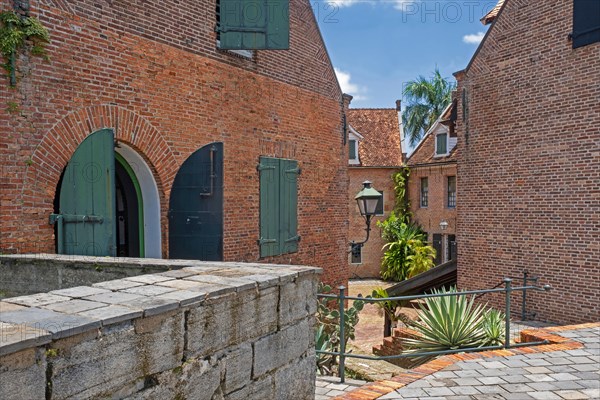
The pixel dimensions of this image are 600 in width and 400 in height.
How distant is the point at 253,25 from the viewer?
808 cm

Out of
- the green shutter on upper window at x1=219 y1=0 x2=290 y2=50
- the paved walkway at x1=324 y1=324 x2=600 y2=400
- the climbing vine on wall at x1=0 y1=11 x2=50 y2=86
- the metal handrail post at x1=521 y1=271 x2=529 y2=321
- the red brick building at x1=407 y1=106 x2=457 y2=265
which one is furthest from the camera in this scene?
the red brick building at x1=407 y1=106 x2=457 y2=265

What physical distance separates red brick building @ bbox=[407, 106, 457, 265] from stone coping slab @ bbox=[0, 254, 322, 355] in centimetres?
1833

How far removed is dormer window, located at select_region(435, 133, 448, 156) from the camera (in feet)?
70.8

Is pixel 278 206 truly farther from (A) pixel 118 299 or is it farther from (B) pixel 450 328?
(A) pixel 118 299

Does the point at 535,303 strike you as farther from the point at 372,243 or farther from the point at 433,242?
the point at 372,243

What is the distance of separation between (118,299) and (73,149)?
379 cm

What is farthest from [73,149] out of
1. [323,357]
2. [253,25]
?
[323,357]

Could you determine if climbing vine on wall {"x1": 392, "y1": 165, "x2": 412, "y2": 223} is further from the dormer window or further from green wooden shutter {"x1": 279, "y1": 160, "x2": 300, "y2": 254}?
green wooden shutter {"x1": 279, "y1": 160, "x2": 300, "y2": 254}

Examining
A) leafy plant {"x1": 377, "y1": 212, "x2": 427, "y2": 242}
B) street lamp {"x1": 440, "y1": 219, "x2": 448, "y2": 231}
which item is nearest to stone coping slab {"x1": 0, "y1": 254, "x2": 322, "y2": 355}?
street lamp {"x1": 440, "y1": 219, "x2": 448, "y2": 231}

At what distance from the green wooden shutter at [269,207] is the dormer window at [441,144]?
14239mm

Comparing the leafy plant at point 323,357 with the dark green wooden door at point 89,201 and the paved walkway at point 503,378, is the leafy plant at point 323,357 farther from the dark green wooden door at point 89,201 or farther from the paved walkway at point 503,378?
the dark green wooden door at point 89,201

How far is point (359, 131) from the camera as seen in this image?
84.7 feet

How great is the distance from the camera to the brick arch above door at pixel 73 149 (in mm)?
5547

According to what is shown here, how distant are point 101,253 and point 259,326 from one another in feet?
11.3
